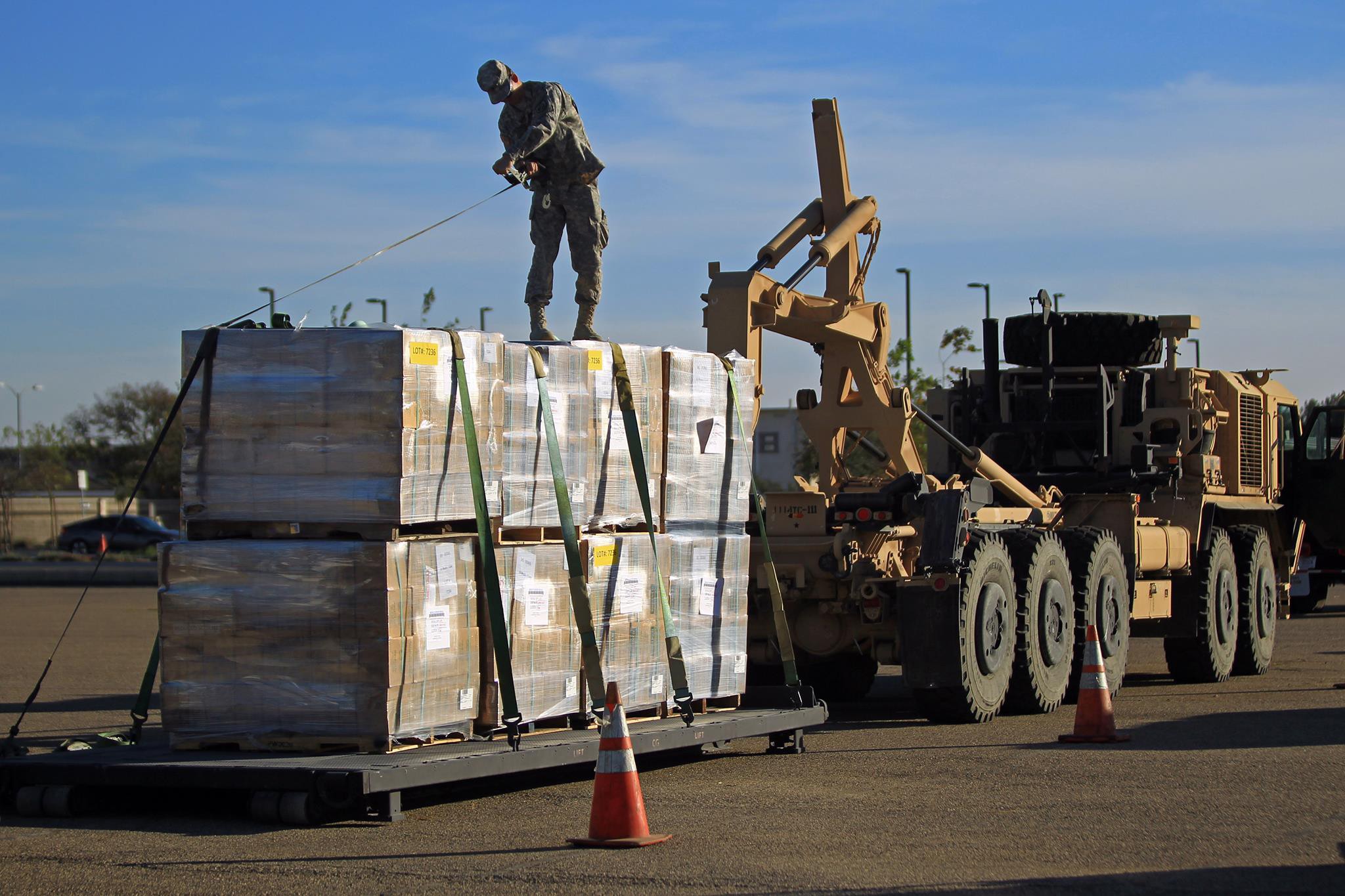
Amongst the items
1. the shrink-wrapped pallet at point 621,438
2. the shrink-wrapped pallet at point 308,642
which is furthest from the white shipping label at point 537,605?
the shrink-wrapped pallet at point 621,438

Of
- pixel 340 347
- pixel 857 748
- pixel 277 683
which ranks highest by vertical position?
pixel 340 347

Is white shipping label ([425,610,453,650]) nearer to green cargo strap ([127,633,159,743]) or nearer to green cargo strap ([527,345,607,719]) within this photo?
green cargo strap ([527,345,607,719])

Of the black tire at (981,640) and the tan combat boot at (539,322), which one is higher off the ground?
the tan combat boot at (539,322)

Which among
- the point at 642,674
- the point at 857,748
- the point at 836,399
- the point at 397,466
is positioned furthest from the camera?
the point at 836,399

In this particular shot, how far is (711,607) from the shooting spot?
10844 mm

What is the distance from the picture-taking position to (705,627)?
1079cm

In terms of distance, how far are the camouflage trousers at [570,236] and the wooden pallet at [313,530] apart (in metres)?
2.61

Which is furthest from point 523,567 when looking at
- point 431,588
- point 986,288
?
point 986,288

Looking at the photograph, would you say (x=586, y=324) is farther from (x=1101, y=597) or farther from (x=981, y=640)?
(x=1101, y=597)

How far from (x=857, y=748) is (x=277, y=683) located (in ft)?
14.9

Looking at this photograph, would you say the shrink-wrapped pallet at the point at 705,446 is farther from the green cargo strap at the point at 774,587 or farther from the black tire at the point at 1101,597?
the black tire at the point at 1101,597

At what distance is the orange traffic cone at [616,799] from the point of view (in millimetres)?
7891

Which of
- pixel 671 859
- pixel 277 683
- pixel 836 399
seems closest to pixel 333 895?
pixel 671 859

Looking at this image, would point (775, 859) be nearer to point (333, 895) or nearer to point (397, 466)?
point (333, 895)
